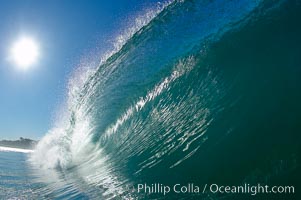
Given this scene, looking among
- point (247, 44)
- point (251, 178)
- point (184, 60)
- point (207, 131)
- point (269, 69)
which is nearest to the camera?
point (251, 178)

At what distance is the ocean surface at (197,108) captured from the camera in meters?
4.32

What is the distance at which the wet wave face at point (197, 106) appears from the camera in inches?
171

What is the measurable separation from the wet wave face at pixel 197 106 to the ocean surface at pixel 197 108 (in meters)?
0.02

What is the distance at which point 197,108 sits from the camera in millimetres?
6105

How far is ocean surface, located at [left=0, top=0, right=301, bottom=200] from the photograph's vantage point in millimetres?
4316

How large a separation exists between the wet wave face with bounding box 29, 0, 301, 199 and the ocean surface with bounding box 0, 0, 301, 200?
22 mm

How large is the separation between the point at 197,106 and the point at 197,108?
8 cm

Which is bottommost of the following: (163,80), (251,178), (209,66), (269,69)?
(251,178)

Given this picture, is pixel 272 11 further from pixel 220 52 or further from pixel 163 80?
pixel 163 80

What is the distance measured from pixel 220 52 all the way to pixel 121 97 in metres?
4.02

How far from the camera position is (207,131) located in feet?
16.9

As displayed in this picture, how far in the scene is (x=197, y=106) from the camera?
20.3 feet

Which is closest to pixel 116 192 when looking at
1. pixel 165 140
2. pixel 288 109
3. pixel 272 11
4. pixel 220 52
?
pixel 165 140

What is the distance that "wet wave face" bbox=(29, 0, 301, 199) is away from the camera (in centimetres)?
435
